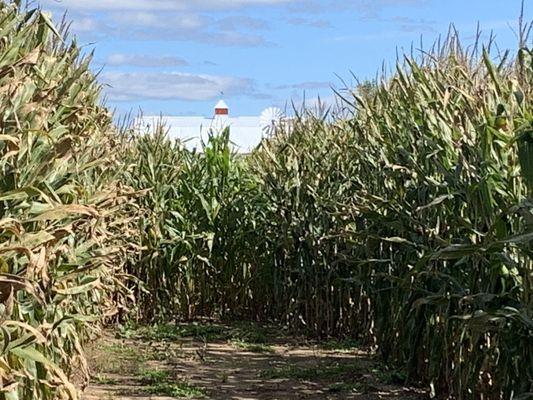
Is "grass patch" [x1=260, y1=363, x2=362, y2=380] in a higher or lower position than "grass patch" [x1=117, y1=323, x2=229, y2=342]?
lower

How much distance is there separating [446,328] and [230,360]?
3442 millimetres

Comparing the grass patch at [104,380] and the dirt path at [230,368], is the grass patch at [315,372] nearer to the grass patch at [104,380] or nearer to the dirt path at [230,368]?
the dirt path at [230,368]

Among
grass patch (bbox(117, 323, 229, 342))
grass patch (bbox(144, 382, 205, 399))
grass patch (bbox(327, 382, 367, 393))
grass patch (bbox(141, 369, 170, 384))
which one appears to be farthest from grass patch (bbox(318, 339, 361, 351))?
grass patch (bbox(144, 382, 205, 399))

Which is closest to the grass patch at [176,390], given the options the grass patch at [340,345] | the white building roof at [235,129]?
the grass patch at [340,345]

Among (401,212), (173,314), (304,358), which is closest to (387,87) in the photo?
(401,212)

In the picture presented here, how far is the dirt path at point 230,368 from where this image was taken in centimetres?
735

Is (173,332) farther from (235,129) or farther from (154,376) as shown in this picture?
(235,129)

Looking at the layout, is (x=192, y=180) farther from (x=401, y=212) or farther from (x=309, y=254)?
(x=401, y=212)

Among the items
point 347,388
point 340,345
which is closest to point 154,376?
point 347,388

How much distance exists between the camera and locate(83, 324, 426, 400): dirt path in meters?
7.35

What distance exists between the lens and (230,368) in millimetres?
8633

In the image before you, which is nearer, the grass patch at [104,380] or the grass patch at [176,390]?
the grass patch at [176,390]

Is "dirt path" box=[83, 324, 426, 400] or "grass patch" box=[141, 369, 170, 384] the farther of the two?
"grass patch" box=[141, 369, 170, 384]

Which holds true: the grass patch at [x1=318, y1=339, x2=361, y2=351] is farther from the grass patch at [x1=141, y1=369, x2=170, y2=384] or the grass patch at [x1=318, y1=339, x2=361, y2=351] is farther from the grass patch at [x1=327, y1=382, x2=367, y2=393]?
the grass patch at [x1=141, y1=369, x2=170, y2=384]
